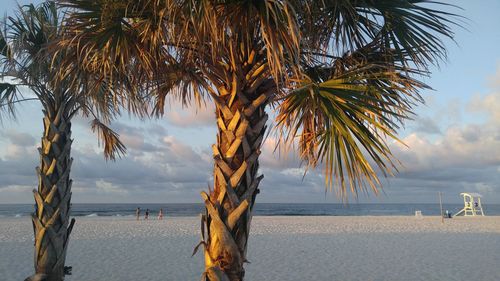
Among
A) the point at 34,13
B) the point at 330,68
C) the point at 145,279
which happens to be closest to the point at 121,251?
the point at 145,279

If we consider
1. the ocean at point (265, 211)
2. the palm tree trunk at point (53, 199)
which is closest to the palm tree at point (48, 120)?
the palm tree trunk at point (53, 199)

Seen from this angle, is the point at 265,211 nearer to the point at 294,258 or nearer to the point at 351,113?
the point at 294,258

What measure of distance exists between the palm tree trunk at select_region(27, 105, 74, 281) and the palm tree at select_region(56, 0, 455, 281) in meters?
2.15

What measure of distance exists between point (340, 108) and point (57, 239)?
4393 millimetres

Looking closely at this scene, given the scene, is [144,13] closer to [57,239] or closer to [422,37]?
[422,37]

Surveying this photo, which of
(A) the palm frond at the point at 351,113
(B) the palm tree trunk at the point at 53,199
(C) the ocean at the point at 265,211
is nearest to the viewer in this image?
(A) the palm frond at the point at 351,113

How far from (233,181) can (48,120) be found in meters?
3.88

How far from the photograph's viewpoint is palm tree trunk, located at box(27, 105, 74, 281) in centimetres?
538

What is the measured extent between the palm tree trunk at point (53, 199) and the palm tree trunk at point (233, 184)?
306 centimetres

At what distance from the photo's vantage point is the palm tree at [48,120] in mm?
5402

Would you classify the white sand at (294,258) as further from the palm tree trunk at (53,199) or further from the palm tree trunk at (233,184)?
the palm tree trunk at (233,184)

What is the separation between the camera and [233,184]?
10.9 ft

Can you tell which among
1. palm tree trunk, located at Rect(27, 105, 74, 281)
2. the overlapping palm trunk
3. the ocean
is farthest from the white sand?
the ocean

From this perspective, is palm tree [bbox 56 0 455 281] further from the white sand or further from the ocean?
the ocean
